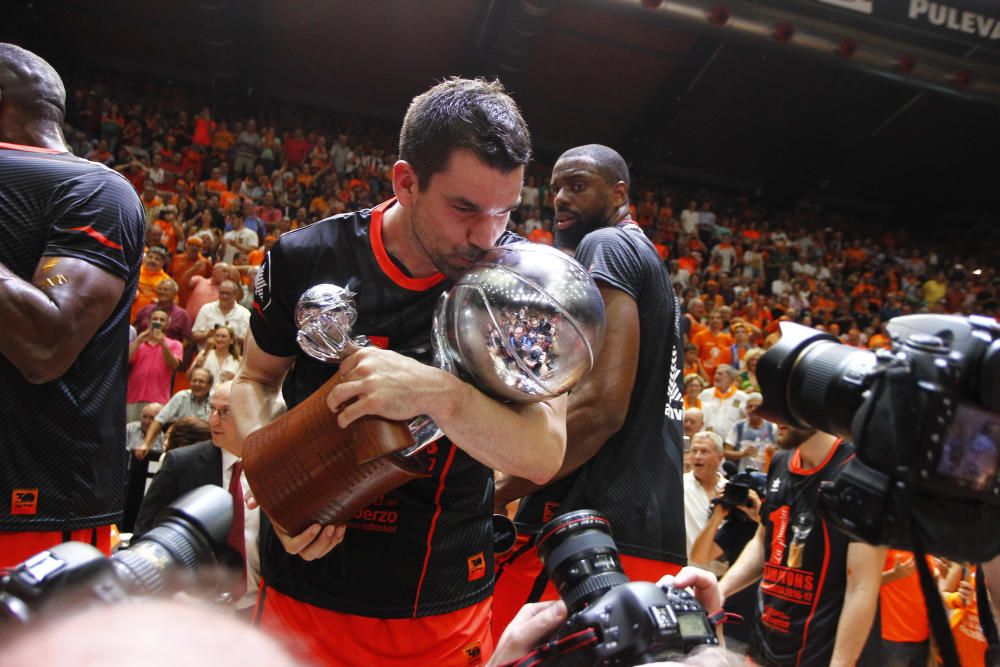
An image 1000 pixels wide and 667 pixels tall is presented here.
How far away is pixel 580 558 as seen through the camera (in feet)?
3.68

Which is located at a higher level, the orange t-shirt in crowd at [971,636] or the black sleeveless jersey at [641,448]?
the black sleeveless jersey at [641,448]

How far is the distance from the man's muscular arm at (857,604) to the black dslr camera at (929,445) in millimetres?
1928

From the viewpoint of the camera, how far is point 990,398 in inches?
37.0

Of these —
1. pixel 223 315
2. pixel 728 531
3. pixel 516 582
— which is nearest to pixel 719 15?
pixel 223 315

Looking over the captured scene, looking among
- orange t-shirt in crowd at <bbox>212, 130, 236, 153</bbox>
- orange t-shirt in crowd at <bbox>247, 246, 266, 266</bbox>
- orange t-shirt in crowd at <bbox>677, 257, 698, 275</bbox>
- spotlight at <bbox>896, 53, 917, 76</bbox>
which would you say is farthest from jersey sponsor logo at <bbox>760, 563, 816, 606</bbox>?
spotlight at <bbox>896, 53, 917, 76</bbox>

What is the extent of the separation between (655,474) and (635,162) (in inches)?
593

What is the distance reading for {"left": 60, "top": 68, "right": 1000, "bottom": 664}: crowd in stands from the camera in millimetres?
6664

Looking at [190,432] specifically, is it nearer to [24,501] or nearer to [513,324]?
→ [24,501]

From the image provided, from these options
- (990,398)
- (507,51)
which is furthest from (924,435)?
(507,51)

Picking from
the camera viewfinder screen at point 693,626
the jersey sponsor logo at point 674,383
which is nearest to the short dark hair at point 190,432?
the jersey sponsor logo at point 674,383

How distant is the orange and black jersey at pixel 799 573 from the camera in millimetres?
2869

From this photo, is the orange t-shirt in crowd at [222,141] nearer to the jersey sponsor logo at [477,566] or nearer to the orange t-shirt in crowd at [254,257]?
the orange t-shirt in crowd at [254,257]

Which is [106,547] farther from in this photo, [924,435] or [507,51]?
[507,51]

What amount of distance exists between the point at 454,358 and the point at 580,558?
0.46m
